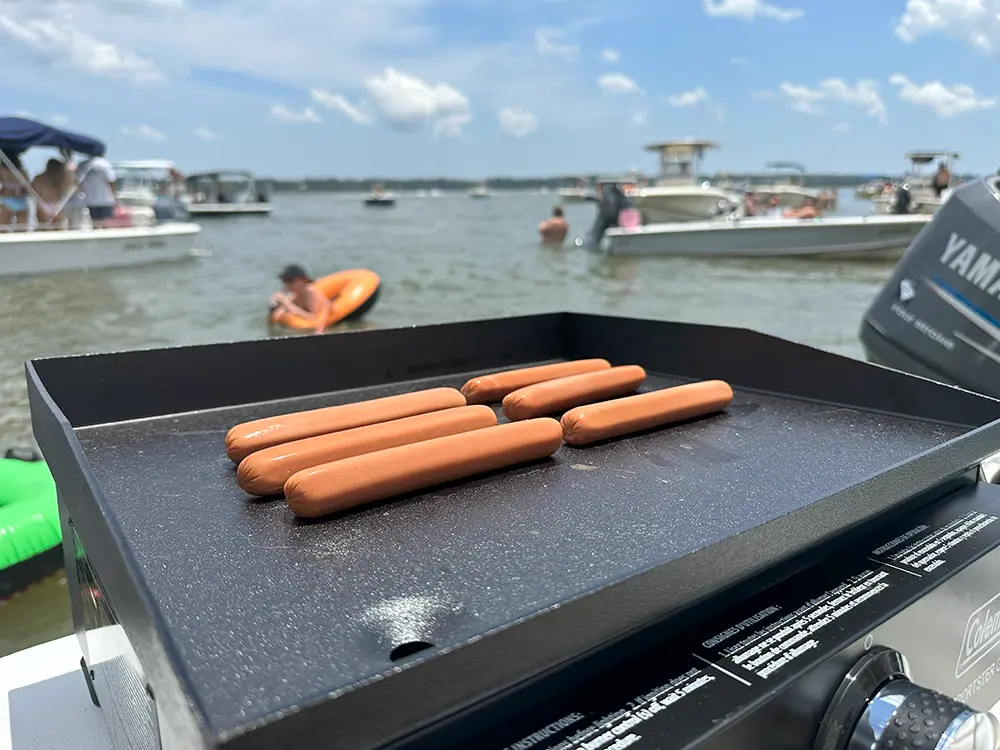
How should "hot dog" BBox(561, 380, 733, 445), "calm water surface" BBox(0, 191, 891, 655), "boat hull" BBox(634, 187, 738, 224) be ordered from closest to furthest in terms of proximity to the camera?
1. "hot dog" BBox(561, 380, 733, 445)
2. "calm water surface" BBox(0, 191, 891, 655)
3. "boat hull" BBox(634, 187, 738, 224)

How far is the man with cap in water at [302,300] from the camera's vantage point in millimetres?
9000

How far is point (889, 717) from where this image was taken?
43.3 inches

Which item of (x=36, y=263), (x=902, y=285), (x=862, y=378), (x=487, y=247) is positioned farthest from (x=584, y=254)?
(x=862, y=378)

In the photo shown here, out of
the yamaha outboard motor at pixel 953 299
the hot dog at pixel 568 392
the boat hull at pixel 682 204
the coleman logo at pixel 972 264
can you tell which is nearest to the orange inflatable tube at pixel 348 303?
the yamaha outboard motor at pixel 953 299

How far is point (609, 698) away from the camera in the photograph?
97cm

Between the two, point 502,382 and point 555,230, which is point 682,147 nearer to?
point 555,230

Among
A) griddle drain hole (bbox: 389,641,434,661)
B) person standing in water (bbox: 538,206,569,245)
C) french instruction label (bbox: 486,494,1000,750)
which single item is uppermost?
person standing in water (bbox: 538,206,569,245)

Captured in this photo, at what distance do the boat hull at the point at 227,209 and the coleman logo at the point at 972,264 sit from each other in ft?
131

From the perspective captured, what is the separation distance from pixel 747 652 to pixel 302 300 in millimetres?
8684

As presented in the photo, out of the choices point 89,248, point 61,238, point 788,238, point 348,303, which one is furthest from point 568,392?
point 788,238

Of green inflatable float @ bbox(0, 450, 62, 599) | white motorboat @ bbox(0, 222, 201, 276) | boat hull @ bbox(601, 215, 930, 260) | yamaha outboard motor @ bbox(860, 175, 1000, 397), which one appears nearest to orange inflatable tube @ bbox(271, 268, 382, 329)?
green inflatable float @ bbox(0, 450, 62, 599)

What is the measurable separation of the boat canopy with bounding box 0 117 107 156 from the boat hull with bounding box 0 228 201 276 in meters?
1.47

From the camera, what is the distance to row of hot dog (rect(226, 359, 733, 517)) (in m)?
1.32

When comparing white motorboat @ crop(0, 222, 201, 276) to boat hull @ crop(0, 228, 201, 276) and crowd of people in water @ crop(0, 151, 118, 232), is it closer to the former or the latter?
boat hull @ crop(0, 228, 201, 276)
